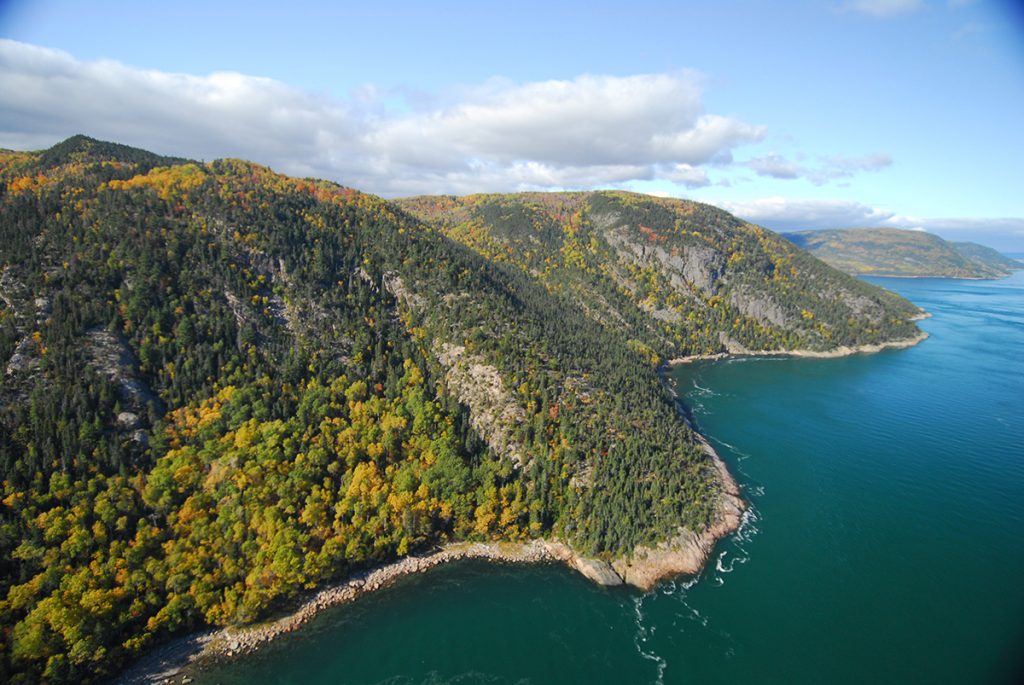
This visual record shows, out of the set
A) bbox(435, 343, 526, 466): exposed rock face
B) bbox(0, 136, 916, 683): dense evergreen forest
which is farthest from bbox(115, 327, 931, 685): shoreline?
bbox(435, 343, 526, 466): exposed rock face

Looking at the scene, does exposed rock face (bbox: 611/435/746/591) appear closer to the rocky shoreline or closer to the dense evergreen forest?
the rocky shoreline

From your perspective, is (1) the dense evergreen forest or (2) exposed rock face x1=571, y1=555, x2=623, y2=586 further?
(2) exposed rock face x1=571, y1=555, x2=623, y2=586

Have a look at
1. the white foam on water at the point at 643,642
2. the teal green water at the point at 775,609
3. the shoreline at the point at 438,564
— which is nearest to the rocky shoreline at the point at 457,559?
the shoreline at the point at 438,564

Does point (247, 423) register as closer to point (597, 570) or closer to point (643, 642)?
point (597, 570)

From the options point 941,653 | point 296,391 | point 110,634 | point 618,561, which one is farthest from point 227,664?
point 941,653

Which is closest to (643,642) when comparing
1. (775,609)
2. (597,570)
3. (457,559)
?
(597,570)

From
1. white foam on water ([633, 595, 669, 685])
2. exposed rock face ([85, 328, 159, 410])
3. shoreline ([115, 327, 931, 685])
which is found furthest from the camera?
exposed rock face ([85, 328, 159, 410])
